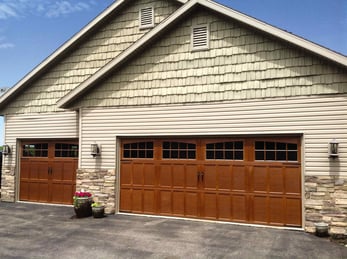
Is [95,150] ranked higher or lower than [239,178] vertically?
higher

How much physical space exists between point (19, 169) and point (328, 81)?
41.1ft

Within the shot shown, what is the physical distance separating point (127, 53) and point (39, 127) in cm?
553

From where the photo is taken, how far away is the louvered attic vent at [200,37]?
33.2 feet

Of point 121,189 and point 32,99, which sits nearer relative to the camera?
point 121,189

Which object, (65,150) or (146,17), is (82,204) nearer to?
(65,150)

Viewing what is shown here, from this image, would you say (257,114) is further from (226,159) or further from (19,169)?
(19,169)

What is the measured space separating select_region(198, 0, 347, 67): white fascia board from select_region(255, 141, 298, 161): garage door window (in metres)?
2.62

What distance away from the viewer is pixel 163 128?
1055 centimetres

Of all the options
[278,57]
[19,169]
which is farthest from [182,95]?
[19,169]

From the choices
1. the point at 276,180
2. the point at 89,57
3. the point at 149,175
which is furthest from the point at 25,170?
the point at 276,180

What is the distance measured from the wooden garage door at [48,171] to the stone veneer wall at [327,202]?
8.72m

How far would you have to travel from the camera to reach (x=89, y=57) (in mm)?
13320

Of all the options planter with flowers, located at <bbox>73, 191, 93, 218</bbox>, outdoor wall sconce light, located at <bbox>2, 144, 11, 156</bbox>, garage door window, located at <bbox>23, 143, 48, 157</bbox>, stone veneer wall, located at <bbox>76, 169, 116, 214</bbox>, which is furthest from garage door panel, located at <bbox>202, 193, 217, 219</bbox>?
outdoor wall sconce light, located at <bbox>2, 144, 11, 156</bbox>

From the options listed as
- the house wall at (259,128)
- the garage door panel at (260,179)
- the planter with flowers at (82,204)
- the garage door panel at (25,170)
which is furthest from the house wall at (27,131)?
the garage door panel at (260,179)
